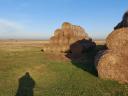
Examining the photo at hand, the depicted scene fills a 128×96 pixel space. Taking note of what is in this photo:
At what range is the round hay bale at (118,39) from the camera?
22.1 meters

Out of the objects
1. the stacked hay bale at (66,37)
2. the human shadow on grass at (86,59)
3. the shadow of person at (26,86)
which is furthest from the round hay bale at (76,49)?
the shadow of person at (26,86)

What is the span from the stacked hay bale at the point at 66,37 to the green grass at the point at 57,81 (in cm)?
1176

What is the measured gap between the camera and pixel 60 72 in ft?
75.6

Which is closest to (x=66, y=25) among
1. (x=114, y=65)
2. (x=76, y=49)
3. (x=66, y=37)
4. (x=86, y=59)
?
(x=66, y=37)

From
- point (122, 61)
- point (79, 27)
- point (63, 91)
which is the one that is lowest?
point (63, 91)

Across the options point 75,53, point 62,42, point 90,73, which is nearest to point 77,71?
point 90,73

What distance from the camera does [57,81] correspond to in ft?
66.2

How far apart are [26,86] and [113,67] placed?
6.25 meters

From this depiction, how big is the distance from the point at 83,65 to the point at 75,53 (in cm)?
814

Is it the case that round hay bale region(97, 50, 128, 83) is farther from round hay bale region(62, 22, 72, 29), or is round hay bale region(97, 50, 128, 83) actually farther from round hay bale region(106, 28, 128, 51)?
round hay bale region(62, 22, 72, 29)

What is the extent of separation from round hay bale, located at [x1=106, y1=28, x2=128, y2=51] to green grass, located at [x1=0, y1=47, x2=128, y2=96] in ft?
9.80

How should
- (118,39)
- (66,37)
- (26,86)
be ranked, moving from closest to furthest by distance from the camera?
(26,86)
(118,39)
(66,37)

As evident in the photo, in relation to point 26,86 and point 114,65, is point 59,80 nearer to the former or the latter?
point 26,86

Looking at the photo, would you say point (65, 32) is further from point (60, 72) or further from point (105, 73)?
point (105, 73)
